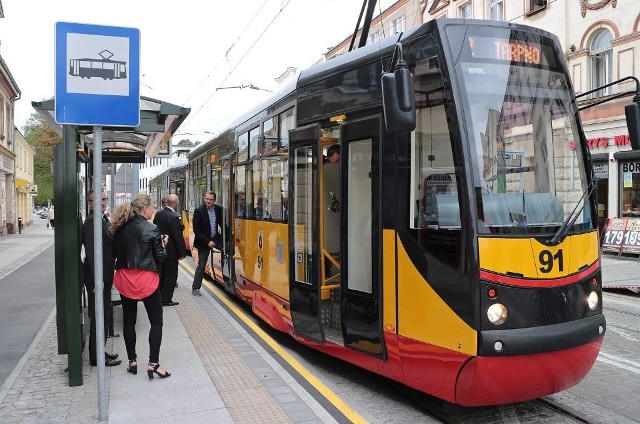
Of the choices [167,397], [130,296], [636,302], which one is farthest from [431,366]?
[636,302]

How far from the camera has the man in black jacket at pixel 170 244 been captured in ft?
29.0

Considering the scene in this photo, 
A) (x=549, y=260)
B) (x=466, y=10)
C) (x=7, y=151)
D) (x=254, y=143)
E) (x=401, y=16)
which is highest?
(x=401, y=16)

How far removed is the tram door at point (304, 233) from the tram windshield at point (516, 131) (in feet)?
6.14

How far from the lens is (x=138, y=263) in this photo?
5.46 metres

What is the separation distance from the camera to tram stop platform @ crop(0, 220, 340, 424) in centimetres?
459

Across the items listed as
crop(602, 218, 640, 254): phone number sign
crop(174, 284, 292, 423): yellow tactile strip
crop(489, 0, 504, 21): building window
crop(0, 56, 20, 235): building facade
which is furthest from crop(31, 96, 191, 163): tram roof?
crop(0, 56, 20, 235): building facade

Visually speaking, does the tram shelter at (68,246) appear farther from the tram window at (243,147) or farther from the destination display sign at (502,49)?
the destination display sign at (502,49)

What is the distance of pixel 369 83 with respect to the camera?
518 cm

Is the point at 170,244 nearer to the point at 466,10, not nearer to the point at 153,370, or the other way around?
the point at 153,370

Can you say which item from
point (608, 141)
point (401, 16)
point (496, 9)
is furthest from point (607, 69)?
point (401, 16)

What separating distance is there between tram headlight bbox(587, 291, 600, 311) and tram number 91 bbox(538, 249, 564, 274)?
449 millimetres

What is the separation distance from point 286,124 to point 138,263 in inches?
92.4

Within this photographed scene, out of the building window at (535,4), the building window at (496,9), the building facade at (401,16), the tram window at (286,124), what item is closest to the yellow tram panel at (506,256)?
the tram window at (286,124)

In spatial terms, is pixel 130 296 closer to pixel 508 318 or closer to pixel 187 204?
pixel 508 318
